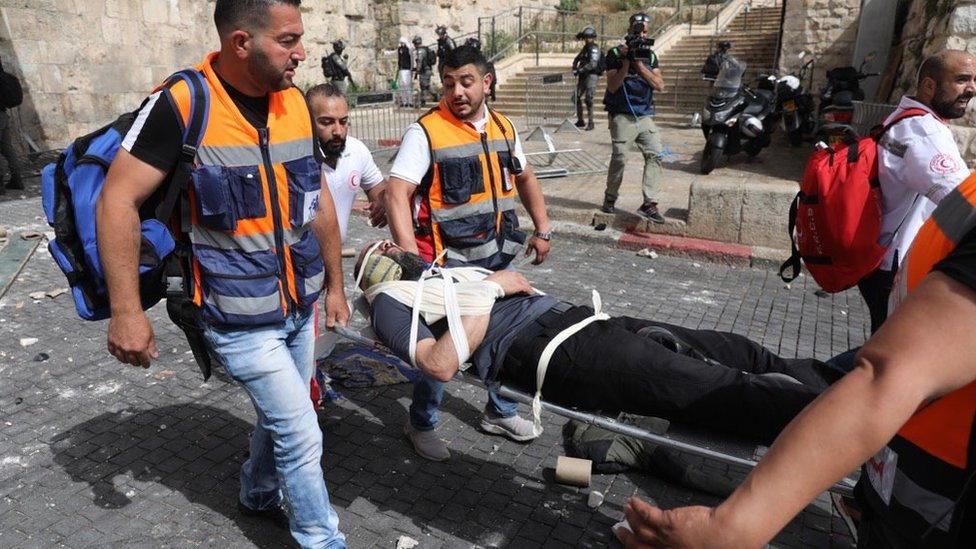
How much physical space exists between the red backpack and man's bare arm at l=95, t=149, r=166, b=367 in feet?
9.92

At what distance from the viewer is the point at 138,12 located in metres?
12.9

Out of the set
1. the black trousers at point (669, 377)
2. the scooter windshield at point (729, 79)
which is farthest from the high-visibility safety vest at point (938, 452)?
the scooter windshield at point (729, 79)

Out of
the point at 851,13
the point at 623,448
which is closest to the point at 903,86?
the point at 851,13

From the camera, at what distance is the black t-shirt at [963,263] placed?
39.6 inches

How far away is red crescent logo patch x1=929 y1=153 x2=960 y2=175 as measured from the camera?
9.93 feet

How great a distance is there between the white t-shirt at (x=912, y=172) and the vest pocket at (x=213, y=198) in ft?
9.92

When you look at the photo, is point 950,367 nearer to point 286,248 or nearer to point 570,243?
point 286,248

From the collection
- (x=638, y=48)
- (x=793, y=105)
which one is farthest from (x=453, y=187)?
(x=793, y=105)

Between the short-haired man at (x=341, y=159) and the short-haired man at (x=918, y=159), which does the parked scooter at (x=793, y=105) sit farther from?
the short-haired man at (x=341, y=159)

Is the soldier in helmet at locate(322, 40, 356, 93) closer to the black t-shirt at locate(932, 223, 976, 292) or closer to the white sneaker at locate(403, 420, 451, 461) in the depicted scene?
the white sneaker at locate(403, 420, 451, 461)

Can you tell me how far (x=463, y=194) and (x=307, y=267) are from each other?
1.06 metres

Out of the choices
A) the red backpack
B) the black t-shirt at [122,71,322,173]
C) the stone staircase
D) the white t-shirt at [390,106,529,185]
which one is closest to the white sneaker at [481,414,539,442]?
the white t-shirt at [390,106,529,185]

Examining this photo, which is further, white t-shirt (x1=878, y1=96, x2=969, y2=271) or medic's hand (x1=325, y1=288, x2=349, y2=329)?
white t-shirt (x1=878, y1=96, x2=969, y2=271)

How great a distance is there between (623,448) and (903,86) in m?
8.21
